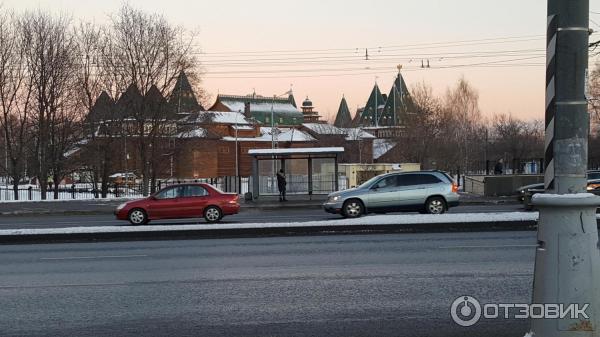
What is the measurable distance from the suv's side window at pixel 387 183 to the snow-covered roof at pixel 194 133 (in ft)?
93.5

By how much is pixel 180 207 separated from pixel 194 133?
92.5 ft

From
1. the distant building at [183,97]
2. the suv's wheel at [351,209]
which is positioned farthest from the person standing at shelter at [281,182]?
the distant building at [183,97]

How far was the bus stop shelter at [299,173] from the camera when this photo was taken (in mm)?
32438

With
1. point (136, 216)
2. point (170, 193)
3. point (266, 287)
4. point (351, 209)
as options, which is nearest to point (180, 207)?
point (170, 193)

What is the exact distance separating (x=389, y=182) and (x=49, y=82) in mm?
31277

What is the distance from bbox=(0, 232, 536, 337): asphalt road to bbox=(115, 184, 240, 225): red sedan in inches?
297

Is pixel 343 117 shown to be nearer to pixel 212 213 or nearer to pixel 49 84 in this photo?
pixel 49 84

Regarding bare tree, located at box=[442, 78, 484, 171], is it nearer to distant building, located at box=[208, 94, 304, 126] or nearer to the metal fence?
the metal fence

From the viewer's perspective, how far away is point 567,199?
459cm

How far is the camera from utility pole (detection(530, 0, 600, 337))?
4.56m

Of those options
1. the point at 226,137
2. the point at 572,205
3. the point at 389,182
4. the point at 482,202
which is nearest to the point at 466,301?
the point at 572,205

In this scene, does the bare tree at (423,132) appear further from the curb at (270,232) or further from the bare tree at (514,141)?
the curb at (270,232)

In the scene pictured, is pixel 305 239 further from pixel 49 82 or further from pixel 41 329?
pixel 49 82

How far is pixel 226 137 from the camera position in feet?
303
